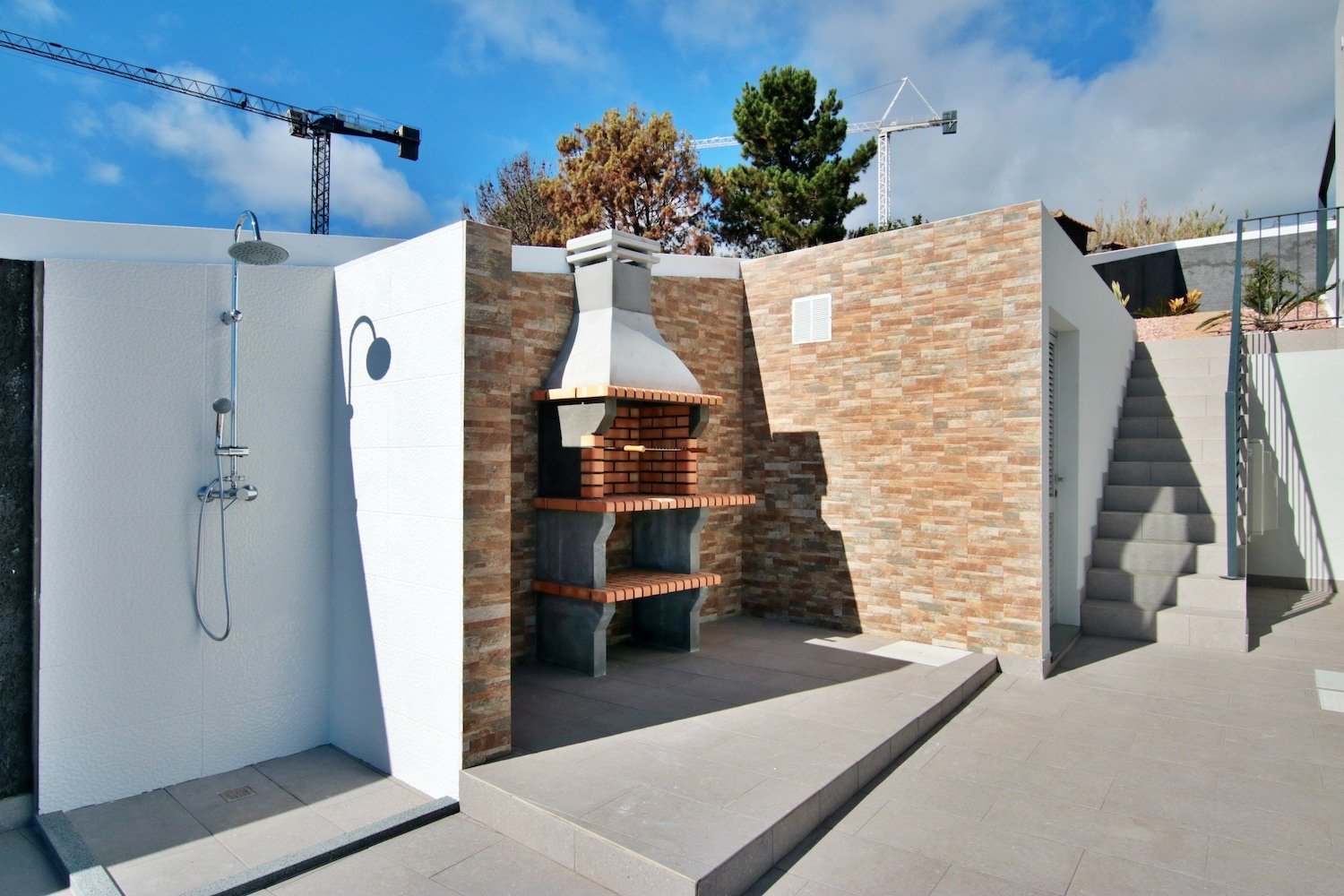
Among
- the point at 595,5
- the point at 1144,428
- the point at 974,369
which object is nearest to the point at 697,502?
the point at 974,369

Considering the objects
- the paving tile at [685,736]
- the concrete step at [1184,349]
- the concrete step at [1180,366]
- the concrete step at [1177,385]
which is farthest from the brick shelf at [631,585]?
the concrete step at [1184,349]

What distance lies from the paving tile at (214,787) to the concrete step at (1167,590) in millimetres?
6277

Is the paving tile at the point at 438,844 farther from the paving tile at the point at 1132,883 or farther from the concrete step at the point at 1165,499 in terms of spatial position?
the concrete step at the point at 1165,499

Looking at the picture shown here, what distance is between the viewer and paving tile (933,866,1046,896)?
2.59m

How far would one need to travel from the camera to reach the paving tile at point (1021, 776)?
134 inches

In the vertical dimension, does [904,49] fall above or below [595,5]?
above

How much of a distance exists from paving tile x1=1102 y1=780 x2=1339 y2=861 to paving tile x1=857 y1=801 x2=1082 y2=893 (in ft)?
1.86

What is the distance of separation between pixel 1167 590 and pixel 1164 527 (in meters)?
0.75

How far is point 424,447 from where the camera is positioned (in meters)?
3.41

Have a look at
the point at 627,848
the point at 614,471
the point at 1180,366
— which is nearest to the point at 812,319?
the point at 614,471

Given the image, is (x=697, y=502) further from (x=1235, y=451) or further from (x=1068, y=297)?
(x=1235, y=451)

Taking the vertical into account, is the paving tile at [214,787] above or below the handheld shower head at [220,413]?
below

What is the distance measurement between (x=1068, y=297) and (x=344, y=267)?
5.33 meters

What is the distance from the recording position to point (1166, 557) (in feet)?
21.2
